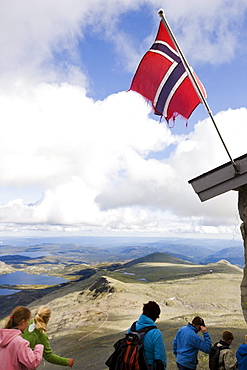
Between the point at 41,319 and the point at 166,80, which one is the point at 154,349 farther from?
the point at 166,80

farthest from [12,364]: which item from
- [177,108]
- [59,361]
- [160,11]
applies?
[160,11]

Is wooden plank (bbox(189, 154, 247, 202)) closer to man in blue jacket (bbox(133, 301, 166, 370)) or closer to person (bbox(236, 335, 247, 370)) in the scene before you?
person (bbox(236, 335, 247, 370))

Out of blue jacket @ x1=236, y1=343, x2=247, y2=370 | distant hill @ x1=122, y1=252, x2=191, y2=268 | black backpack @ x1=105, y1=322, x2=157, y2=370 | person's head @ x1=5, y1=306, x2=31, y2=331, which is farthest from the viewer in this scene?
distant hill @ x1=122, y1=252, x2=191, y2=268

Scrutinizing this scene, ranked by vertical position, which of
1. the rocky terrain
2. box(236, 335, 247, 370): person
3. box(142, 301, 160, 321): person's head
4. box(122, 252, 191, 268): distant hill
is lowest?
box(122, 252, 191, 268): distant hill

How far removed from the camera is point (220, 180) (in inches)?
281

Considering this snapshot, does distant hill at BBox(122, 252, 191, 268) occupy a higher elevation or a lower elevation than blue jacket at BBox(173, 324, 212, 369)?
lower

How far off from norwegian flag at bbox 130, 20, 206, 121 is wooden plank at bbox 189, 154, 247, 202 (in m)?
1.93

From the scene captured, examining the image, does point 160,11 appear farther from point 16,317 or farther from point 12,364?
point 12,364

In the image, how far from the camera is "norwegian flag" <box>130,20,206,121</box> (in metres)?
7.87

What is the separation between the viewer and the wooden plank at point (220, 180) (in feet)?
22.5

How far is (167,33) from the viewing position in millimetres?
7855

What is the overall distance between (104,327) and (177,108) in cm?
2342

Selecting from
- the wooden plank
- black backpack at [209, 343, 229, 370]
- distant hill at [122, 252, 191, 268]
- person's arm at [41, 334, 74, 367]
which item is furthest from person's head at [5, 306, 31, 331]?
distant hill at [122, 252, 191, 268]

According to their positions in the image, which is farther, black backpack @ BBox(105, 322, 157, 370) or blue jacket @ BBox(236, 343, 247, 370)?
blue jacket @ BBox(236, 343, 247, 370)
